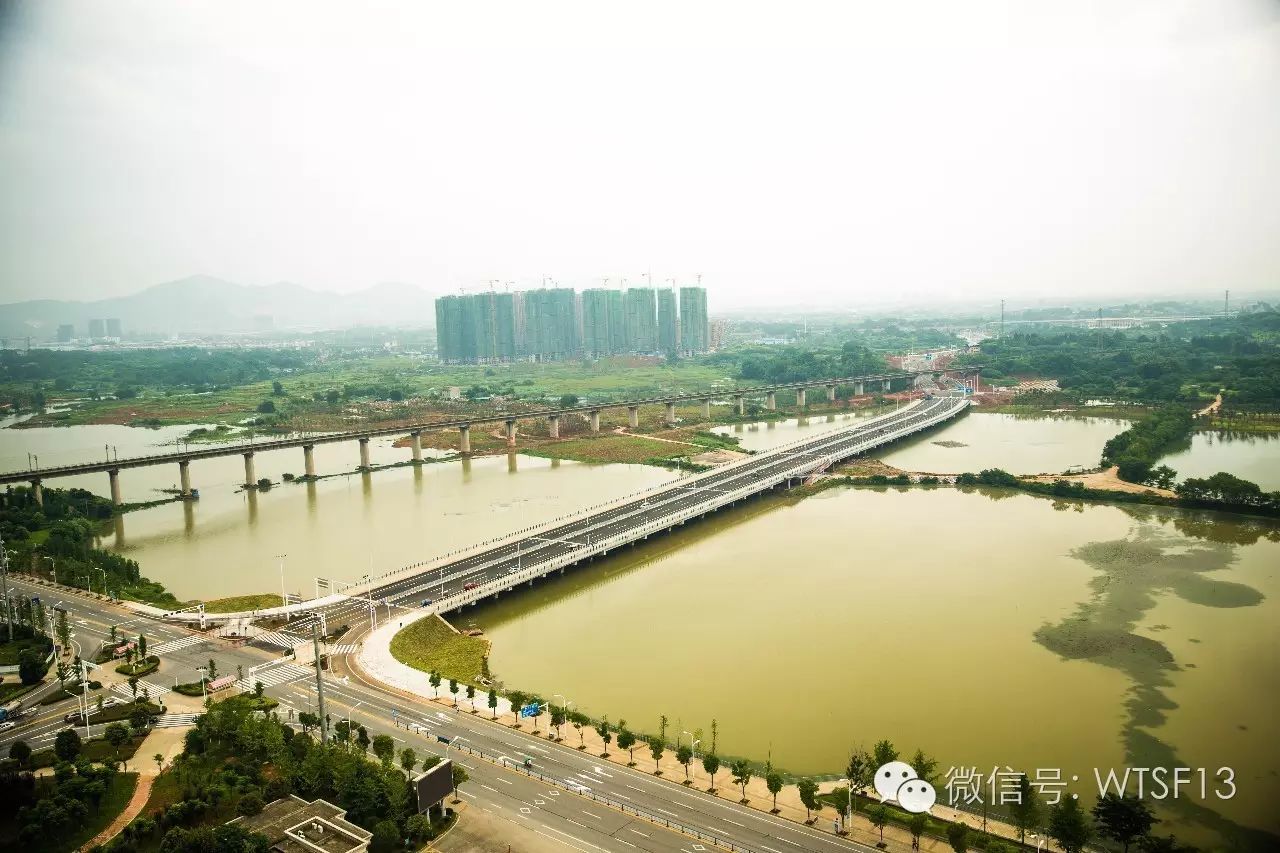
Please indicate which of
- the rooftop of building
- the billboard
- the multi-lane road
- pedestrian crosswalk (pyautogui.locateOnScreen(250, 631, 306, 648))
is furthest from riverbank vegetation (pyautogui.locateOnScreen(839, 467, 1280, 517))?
the rooftop of building

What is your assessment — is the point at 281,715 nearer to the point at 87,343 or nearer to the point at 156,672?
the point at 156,672

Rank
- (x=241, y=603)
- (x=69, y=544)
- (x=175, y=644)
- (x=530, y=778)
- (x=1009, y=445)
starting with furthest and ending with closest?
(x=1009, y=445) → (x=69, y=544) → (x=241, y=603) → (x=175, y=644) → (x=530, y=778)

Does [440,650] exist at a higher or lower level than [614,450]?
lower

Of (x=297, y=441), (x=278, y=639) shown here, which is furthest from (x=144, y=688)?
(x=297, y=441)


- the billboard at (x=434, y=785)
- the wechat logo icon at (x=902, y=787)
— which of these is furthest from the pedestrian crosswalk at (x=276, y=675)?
the wechat logo icon at (x=902, y=787)

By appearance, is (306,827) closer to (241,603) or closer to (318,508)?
(241,603)

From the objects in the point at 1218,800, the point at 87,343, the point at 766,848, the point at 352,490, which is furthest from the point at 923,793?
the point at 87,343

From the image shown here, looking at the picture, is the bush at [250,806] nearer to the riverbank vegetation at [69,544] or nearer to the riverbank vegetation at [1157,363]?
the riverbank vegetation at [69,544]
